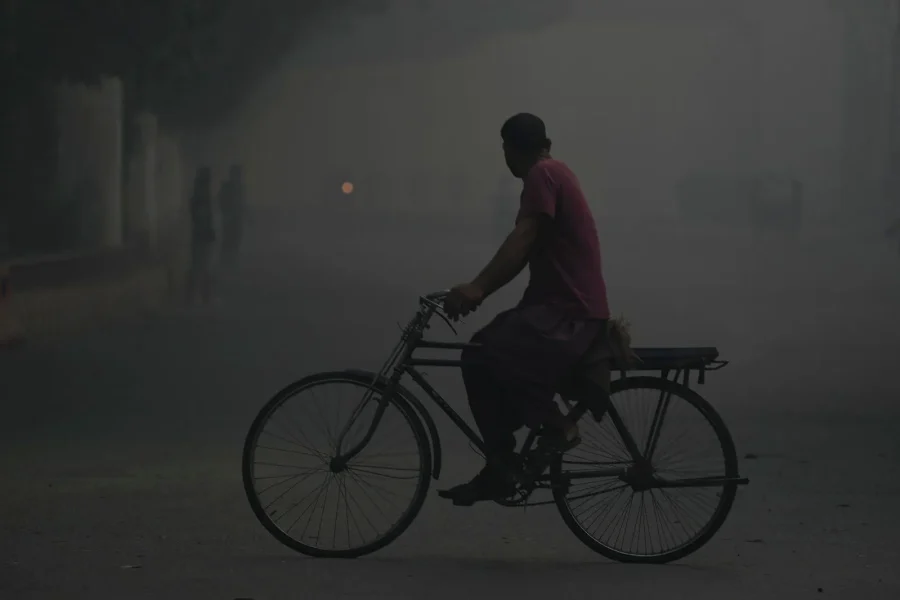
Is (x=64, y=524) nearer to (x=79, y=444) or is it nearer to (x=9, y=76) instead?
(x=79, y=444)

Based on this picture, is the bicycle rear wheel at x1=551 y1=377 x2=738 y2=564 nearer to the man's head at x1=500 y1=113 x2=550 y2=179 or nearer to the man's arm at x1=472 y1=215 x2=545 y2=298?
the man's arm at x1=472 y1=215 x2=545 y2=298

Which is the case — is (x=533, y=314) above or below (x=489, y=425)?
above

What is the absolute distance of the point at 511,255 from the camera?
551 cm

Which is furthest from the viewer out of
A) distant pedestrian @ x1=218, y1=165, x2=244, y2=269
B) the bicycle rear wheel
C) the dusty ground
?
distant pedestrian @ x1=218, y1=165, x2=244, y2=269

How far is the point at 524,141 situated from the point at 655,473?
1.25 metres

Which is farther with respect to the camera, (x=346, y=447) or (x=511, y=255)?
(x=346, y=447)

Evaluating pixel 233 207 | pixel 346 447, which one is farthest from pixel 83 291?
pixel 346 447

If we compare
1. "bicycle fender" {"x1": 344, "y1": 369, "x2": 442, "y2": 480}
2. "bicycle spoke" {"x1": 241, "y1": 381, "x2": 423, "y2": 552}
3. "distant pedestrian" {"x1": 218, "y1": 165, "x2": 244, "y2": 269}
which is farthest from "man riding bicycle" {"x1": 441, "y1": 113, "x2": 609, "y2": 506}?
"distant pedestrian" {"x1": 218, "y1": 165, "x2": 244, "y2": 269}

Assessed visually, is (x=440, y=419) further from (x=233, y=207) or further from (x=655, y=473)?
(x=655, y=473)

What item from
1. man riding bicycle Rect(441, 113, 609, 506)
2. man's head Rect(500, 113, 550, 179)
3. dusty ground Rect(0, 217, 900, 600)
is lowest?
dusty ground Rect(0, 217, 900, 600)

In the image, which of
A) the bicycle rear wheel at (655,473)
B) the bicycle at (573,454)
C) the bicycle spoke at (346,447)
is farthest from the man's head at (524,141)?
the bicycle spoke at (346,447)

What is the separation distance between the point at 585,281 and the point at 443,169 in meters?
5.67

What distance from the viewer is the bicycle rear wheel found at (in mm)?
5605

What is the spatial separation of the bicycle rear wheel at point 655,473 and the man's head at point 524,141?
32.8 inches
